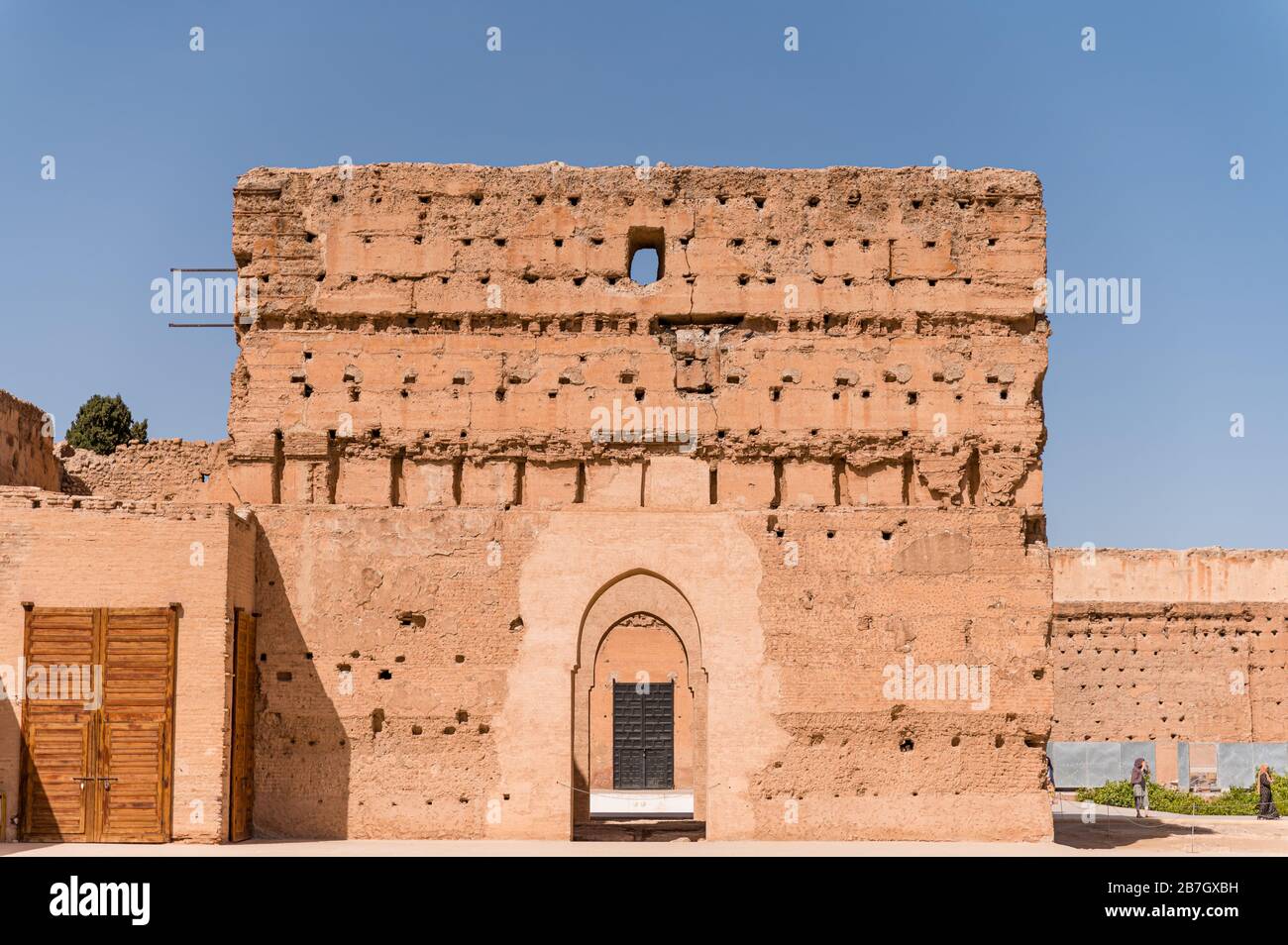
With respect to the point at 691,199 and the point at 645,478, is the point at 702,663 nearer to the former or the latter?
the point at 645,478

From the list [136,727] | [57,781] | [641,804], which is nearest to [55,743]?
[57,781]

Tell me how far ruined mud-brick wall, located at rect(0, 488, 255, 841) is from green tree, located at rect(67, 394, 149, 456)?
2591 centimetres

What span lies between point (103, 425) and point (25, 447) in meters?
19.8

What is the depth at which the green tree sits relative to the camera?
137 ft

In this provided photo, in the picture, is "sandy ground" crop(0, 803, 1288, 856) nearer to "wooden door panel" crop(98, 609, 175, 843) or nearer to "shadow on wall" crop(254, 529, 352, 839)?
"wooden door panel" crop(98, 609, 175, 843)

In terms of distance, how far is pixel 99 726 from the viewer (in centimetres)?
1645

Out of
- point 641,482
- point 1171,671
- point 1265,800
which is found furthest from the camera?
point 1171,671

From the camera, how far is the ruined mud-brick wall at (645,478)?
17.6 meters

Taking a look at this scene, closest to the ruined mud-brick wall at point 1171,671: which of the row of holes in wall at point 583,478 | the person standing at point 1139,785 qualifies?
the person standing at point 1139,785

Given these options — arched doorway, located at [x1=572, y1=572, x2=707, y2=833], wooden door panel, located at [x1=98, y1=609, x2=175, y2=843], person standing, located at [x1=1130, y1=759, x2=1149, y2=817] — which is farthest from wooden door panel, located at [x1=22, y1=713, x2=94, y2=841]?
person standing, located at [x1=1130, y1=759, x2=1149, y2=817]

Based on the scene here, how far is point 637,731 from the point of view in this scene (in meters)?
31.4

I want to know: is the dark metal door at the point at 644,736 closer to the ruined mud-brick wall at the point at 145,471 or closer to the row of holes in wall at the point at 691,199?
the ruined mud-brick wall at the point at 145,471

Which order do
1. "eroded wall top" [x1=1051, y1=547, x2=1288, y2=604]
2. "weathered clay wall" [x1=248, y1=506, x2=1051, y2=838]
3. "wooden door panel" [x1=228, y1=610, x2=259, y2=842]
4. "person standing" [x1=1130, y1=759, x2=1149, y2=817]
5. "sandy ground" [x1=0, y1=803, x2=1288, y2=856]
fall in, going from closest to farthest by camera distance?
"sandy ground" [x1=0, y1=803, x2=1288, y2=856], "wooden door panel" [x1=228, y1=610, x2=259, y2=842], "weathered clay wall" [x1=248, y1=506, x2=1051, y2=838], "person standing" [x1=1130, y1=759, x2=1149, y2=817], "eroded wall top" [x1=1051, y1=547, x2=1288, y2=604]
